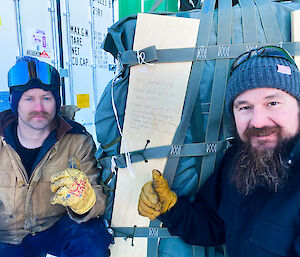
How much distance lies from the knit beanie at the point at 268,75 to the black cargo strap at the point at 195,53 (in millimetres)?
233

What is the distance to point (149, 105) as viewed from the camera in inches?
62.6

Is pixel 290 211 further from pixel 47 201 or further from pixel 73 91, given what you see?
pixel 73 91

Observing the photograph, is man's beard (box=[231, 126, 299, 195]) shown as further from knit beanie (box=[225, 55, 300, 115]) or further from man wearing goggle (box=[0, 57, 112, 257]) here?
man wearing goggle (box=[0, 57, 112, 257])

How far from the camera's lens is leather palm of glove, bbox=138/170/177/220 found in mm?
1423

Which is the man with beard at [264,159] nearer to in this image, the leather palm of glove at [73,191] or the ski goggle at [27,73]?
the leather palm of glove at [73,191]

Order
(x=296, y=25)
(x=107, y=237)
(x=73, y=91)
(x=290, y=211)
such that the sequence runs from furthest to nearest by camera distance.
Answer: (x=73, y=91), (x=107, y=237), (x=296, y=25), (x=290, y=211)

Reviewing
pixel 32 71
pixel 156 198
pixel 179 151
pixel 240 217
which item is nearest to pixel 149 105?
pixel 179 151

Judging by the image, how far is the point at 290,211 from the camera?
112 centimetres

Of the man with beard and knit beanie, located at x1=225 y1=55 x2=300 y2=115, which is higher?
knit beanie, located at x1=225 y1=55 x2=300 y2=115

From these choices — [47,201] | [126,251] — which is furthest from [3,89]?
[126,251]

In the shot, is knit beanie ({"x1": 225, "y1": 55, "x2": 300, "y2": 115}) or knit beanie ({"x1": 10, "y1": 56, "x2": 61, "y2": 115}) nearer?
knit beanie ({"x1": 225, "y1": 55, "x2": 300, "y2": 115})

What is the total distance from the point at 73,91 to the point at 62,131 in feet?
6.63

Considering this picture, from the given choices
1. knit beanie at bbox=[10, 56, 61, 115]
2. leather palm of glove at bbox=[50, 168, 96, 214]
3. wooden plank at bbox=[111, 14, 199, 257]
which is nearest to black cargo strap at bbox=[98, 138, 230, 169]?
wooden plank at bbox=[111, 14, 199, 257]

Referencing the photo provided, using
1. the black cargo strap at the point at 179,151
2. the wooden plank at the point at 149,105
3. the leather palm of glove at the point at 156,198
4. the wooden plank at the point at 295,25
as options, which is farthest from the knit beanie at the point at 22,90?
the wooden plank at the point at 295,25
